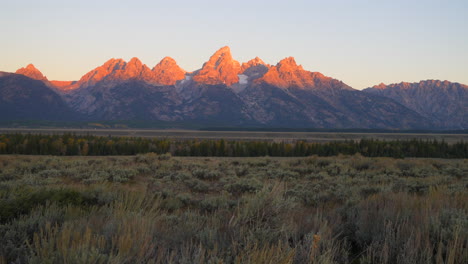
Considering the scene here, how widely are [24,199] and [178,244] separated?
419cm

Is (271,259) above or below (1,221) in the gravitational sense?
above

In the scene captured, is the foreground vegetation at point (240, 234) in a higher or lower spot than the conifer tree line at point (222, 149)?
higher

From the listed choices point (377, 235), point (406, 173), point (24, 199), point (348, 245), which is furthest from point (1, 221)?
point (406, 173)

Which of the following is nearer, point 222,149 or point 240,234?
point 240,234

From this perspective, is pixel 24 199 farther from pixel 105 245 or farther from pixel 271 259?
pixel 271 259

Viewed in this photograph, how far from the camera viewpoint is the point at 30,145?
160 ft

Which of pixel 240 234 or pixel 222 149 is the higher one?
pixel 240 234

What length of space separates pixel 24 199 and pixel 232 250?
500cm

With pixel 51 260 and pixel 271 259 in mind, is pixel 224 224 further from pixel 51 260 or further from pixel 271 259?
pixel 51 260

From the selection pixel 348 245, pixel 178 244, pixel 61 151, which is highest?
pixel 178 244

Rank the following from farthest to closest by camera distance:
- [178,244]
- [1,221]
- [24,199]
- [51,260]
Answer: [24,199], [1,221], [178,244], [51,260]

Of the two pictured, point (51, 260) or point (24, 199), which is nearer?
point (51, 260)

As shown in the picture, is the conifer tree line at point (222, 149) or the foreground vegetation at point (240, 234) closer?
the foreground vegetation at point (240, 234)

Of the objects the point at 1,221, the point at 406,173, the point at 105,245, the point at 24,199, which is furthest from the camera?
the point at 406,173
